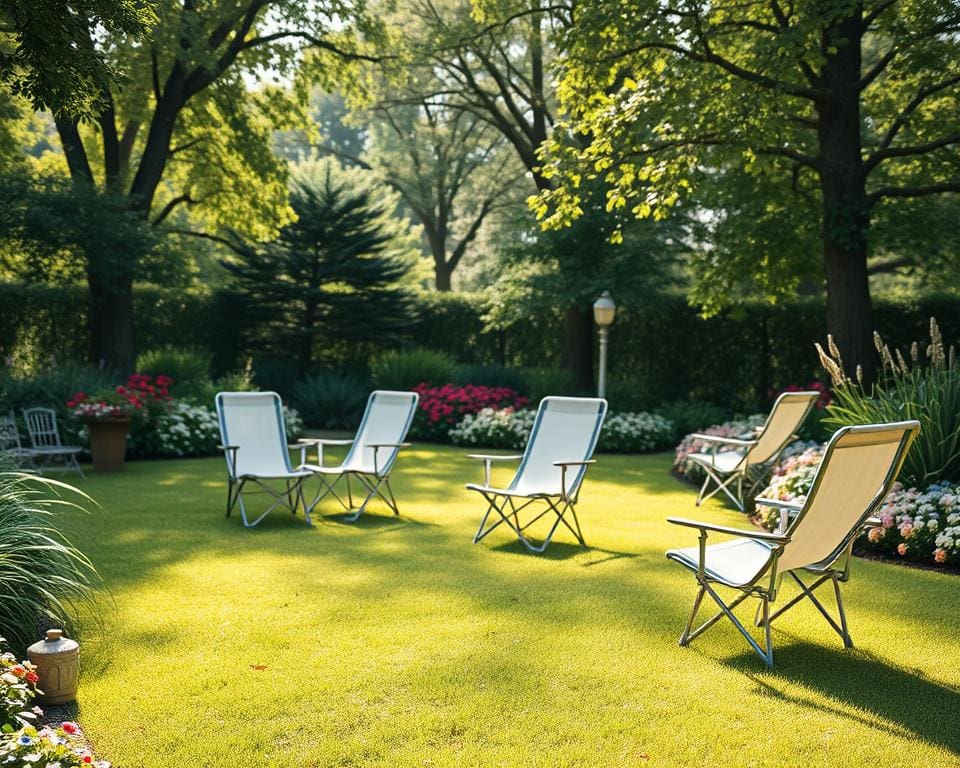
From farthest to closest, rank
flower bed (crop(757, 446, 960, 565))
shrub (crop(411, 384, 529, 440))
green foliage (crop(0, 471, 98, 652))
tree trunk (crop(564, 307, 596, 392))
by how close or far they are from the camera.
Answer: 1. tree trunk (crop(564, 307, 596, 392))
2. shrub (crop(411, 384, 529, 440))
3. flower bed (crop(757, 446, 960, 565))
4. green foliage (crop(0, 471, 98, 652))

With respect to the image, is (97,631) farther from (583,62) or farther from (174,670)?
(583,62)

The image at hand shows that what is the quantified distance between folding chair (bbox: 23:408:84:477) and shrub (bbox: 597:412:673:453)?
6905 millimetres

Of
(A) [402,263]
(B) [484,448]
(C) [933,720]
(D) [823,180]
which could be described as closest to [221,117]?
(A) [402,263]

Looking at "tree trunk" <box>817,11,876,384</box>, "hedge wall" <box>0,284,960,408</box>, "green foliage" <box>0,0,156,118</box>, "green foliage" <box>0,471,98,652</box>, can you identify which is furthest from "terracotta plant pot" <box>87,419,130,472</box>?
"tree trunk" <box>817,11,876,384</box>

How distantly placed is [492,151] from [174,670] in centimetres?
2405

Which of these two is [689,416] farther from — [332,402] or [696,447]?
[332,402]

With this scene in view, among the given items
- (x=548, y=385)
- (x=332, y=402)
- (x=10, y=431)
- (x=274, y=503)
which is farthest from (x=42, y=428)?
(x=548, y=385)

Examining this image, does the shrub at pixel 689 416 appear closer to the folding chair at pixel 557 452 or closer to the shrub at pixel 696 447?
the shrub at pixel 696 447

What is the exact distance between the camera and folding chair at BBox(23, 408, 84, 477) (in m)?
9.66

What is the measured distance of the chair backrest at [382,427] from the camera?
8258 millimetres

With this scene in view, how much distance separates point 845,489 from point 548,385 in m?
10.5

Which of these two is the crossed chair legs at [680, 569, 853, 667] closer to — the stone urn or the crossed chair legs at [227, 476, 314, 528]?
the stone urn

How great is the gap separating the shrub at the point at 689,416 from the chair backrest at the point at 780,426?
5.70 meters

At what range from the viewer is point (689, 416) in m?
14.1
